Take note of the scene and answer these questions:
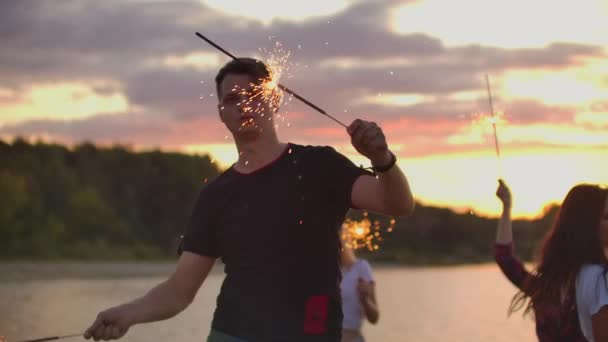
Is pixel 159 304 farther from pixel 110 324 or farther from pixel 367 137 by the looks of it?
pixel 367 137

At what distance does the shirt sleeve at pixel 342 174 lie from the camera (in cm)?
473

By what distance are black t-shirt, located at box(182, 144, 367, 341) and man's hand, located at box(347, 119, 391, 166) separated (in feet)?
1.53

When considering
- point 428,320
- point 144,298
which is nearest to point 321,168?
point 144,298

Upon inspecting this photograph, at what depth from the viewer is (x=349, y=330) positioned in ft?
30.7

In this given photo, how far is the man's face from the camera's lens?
191 inches

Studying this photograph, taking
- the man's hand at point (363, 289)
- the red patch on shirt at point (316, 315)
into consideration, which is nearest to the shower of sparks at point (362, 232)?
the man's hand at point (363, 289)

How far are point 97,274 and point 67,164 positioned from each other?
561 inches

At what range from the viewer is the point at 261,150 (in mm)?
4914

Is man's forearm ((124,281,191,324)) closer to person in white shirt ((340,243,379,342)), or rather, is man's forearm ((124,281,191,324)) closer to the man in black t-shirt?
the man in black t-shirt

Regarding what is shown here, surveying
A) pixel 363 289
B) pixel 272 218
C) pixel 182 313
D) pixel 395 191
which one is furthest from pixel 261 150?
pixel 182 313

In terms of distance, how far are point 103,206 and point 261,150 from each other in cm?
5743

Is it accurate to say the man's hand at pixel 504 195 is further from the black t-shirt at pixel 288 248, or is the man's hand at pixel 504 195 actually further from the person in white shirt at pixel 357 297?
the person in white shirt at pixel 357 297

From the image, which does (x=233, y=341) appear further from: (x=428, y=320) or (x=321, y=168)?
(x=428, y=320)

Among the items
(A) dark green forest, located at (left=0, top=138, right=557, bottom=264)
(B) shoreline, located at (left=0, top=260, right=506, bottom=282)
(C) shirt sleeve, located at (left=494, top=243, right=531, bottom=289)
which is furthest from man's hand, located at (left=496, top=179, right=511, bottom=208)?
(A) dark green forest, located at (left=0, top=138, right=557, bottom=264)
